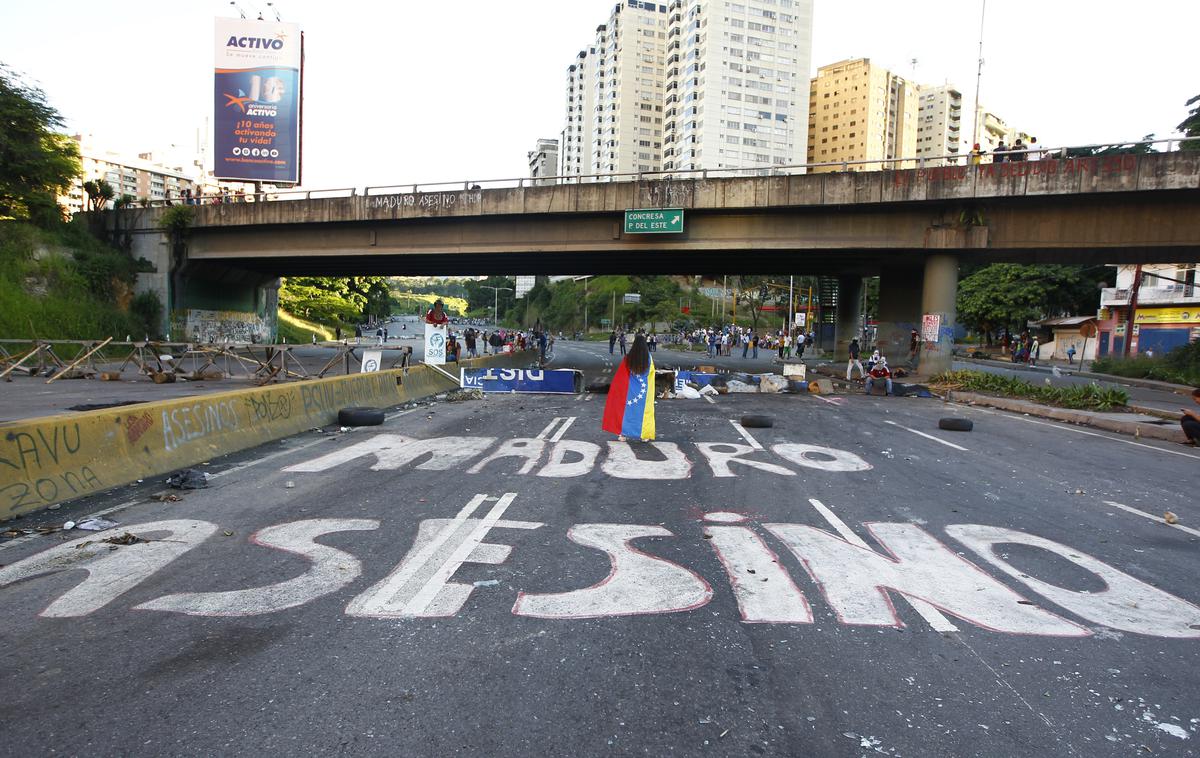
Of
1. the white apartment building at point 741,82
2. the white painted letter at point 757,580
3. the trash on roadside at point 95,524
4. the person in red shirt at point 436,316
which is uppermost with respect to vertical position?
the white apartment building at point 741,82

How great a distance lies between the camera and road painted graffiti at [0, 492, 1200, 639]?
4.42 meters

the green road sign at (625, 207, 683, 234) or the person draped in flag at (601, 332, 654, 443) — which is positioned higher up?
the green road sign at (625, 207, 683, 234)

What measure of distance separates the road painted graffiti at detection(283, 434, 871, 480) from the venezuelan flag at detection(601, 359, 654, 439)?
0.89 ft

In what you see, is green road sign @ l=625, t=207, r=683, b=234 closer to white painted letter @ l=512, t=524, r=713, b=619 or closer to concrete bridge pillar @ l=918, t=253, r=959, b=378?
concrete bridge pillar @ l=918, t=253, r=959, b=378

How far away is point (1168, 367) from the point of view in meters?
31.7

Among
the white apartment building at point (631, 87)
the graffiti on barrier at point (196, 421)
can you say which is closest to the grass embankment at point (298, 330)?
the graffiti on barrier at point (196, 421)

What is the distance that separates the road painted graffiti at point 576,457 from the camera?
901 cm

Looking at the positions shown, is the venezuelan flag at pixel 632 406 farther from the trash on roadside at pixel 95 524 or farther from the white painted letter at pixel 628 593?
the trash on roadside at pixel 95 524

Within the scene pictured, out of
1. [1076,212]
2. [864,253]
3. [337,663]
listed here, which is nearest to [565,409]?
[337,663]

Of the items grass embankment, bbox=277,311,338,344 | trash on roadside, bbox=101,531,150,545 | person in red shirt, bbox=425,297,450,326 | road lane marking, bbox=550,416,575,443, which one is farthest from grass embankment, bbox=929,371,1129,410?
grass embankment, bbox=277,311,338,344

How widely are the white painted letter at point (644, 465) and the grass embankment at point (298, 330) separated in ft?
163

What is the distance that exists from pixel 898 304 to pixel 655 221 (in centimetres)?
1408

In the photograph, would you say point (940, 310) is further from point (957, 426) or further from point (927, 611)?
point (927, 611)

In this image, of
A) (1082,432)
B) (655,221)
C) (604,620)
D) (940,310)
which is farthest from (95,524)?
(940,310)
